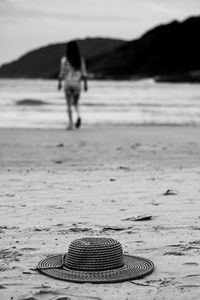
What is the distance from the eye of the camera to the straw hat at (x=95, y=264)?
4180 millimetres

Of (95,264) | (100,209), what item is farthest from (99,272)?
(100,209)

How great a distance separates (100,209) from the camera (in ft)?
20.3

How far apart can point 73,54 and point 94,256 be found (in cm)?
1037

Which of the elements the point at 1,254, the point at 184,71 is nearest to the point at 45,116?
the point at 1,254

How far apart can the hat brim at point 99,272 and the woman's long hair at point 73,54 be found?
10161 millimetres

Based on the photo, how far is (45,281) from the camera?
13.2 feet

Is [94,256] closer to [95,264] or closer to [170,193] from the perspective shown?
[95,264]

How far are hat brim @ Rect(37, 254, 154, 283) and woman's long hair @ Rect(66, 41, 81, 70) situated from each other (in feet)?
33.3

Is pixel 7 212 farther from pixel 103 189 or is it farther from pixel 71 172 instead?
pixel 71 172

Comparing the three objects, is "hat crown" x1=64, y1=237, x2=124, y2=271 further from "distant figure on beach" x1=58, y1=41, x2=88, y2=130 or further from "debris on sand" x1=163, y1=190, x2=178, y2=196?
"distant figure on beach" x1=58, y1=41, x2=88, y2=130

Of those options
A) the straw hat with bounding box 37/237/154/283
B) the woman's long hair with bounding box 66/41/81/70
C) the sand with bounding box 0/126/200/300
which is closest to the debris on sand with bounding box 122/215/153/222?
the sand with bounding box 0/126/200/300

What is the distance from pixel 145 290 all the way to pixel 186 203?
269 centimetres

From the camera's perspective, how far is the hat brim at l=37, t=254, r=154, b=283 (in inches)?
160

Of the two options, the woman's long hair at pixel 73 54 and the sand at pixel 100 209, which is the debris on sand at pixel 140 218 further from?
the woman's long hair at pixel 73 54
